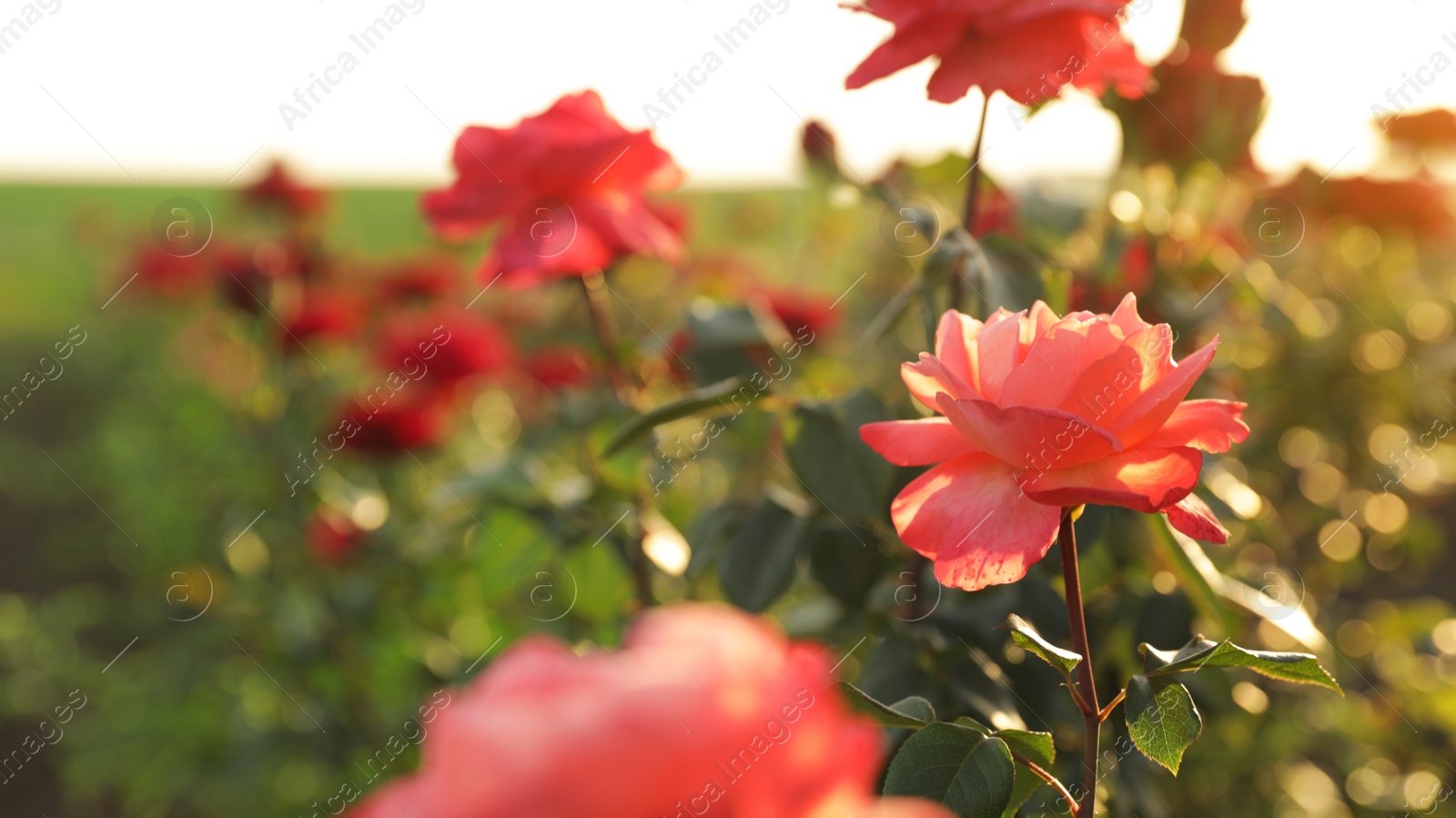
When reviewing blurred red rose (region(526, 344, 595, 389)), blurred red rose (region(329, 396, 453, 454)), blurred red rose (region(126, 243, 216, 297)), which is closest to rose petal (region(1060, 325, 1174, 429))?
blurred red rose (region(526, 344, 595, 389))

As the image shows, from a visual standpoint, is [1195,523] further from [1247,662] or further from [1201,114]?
[1201,114]

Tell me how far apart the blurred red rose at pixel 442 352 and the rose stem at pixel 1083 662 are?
1099 mm

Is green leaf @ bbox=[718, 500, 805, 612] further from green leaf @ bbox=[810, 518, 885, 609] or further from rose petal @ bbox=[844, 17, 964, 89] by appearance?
rose petal @ bbox=[844, 17, 964, 89]

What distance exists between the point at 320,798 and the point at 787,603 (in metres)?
0.81

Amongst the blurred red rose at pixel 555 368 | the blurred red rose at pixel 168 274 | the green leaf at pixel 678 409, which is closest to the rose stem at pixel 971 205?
the green leaf at pixel 678 409

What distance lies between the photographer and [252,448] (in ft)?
5.42

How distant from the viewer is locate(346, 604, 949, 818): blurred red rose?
18cm

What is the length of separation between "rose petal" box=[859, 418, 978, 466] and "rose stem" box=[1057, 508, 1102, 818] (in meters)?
0.05

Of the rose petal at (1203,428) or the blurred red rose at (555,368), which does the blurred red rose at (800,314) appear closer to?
the blurred red rose at (555,368)

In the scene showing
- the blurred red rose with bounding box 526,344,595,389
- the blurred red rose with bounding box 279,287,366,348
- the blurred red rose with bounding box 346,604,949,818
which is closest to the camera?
the blurred red rose with bounding box 346,604,949,818

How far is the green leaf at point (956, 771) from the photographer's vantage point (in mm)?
356

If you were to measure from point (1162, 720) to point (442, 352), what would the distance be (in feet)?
3.75

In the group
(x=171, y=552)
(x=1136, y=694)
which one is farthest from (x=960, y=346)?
(x=171, y=552)

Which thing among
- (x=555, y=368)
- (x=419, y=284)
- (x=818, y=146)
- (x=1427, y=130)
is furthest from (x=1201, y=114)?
(x=419, y=284)
